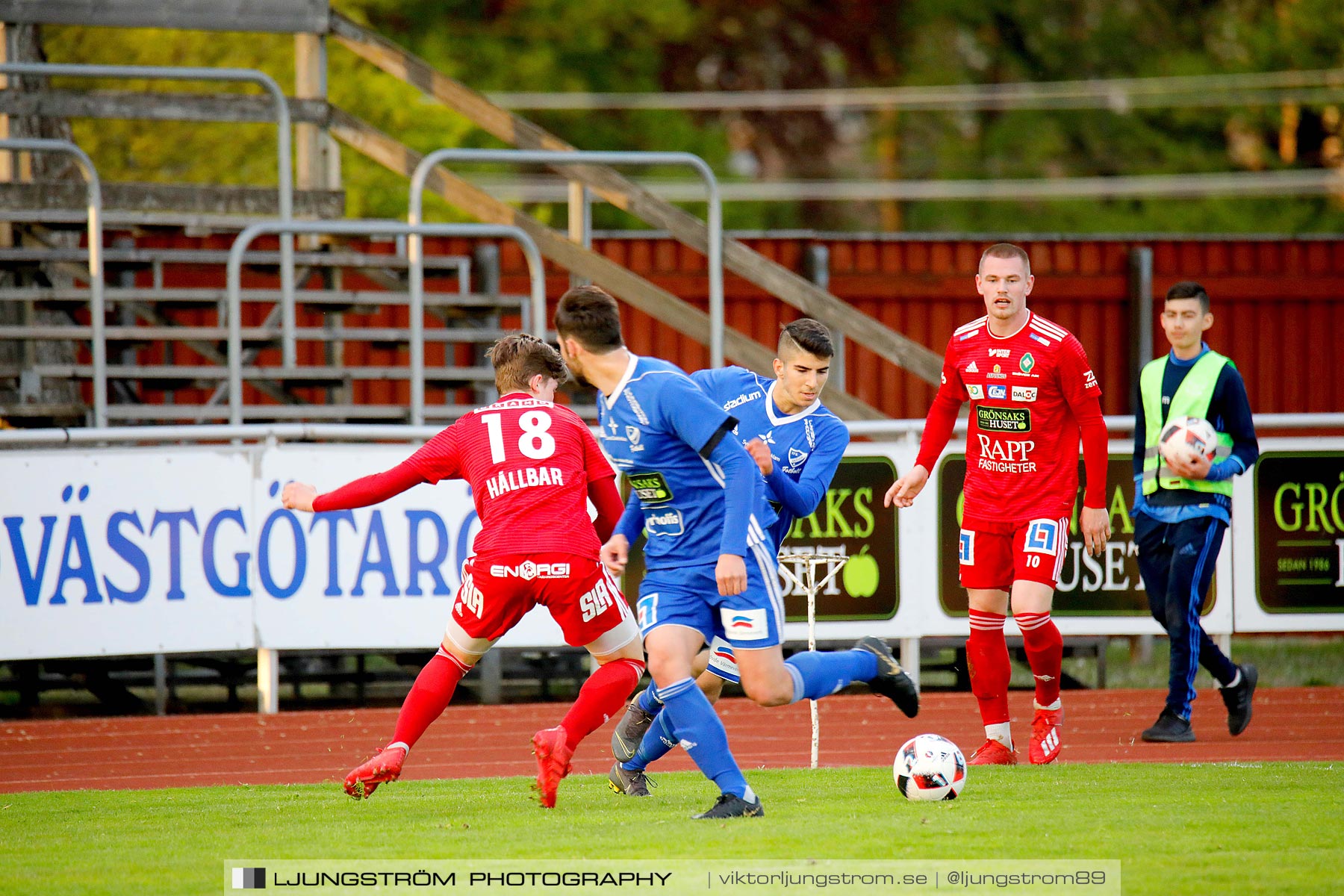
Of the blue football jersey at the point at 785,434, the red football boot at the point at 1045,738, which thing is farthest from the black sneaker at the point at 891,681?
the red football boot at the point at 1045,738

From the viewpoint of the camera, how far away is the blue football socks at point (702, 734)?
618 centimetres

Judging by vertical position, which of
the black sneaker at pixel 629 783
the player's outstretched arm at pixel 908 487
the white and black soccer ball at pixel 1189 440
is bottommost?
the black sneaker at pixel 629 783

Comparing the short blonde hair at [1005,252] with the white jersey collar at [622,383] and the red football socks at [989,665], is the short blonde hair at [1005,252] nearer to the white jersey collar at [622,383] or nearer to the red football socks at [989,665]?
the red football socks at [989,665]

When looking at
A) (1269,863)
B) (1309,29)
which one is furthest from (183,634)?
(1309,29)

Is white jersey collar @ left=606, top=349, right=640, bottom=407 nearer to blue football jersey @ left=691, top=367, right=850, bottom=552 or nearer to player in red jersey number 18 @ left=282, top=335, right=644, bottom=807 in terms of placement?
player in red jersey number 18 @ left=282, top=335, right=644, bottom=807

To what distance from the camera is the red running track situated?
333 inches

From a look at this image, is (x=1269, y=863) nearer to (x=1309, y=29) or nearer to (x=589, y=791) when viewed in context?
(x=589, y=791)

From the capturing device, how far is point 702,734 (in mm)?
6172

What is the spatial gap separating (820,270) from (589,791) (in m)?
10.2

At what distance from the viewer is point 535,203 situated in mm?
32719

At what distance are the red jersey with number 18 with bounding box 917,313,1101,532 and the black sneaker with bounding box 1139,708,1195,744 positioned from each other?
5.55 feet

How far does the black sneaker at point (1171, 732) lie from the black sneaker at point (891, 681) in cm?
202

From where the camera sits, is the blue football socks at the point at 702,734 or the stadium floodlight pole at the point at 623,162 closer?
the blue football socks at the point at 702,734

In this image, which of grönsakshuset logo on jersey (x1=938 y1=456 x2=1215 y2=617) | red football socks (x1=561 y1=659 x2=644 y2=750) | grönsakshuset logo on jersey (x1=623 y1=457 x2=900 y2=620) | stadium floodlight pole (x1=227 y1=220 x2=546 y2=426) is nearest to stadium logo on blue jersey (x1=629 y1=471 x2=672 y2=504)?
red football socks (x1=561 y1=659 x2=644 y2=750)
